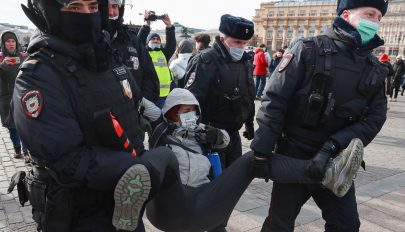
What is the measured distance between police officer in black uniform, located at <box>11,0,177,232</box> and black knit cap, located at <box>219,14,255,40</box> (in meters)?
1.77

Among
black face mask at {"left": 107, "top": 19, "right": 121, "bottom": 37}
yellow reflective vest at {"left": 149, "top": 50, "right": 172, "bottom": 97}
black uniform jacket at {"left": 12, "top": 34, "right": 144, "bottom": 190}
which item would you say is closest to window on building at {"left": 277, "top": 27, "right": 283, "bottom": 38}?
yellow reflective vest at {"left": 149, "top": 50, "right": 172, "bottom": 97}

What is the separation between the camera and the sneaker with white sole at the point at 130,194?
144 centimetres

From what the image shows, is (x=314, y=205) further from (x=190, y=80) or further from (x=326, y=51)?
(x=326, y=51)

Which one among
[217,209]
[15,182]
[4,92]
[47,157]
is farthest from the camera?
[4,92]

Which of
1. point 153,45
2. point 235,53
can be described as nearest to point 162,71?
point 153,45

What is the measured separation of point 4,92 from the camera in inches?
209

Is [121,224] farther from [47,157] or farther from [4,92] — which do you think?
[4,92]

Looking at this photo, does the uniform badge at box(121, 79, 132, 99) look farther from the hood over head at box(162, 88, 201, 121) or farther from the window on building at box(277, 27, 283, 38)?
the window on building at box(277, 27, 283, 38)

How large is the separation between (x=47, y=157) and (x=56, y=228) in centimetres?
38

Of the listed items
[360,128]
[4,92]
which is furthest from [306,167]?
[4,92]

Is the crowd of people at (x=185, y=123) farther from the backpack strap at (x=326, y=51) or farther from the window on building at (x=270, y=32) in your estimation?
the window on building at (x=270, y=32)

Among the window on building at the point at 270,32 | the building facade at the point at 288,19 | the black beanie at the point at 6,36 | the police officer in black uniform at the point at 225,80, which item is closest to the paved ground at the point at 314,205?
the police officer in black uniform at the point at 225,80

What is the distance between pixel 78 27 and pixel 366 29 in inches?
72.0

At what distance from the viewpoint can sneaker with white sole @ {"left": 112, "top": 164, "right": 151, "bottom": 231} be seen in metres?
1.44
